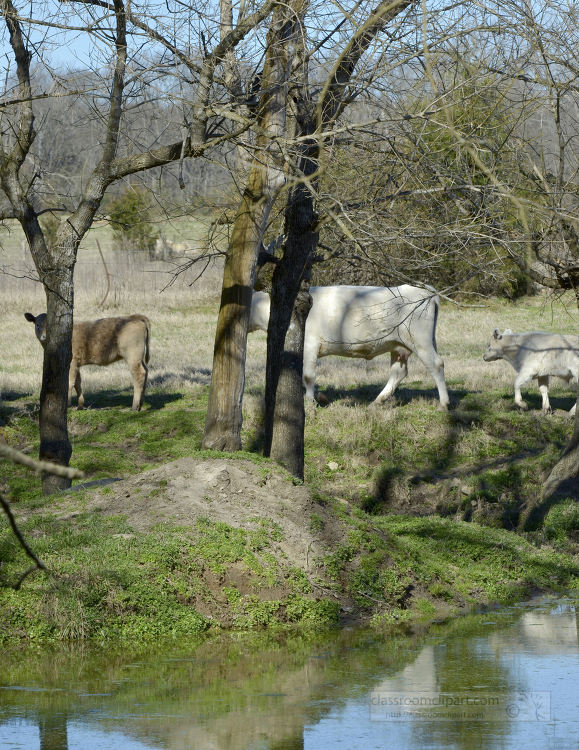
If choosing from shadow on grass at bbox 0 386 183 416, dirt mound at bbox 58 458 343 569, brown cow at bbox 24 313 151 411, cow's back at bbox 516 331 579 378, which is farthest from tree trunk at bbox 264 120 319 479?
cow's back at bbox 516 331 579 378

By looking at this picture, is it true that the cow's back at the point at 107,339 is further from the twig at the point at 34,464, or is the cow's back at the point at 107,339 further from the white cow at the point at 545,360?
the twig at the point at 34,464

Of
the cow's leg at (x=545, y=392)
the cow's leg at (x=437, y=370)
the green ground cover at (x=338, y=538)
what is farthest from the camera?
the cow's leg at (x=437, y=370)

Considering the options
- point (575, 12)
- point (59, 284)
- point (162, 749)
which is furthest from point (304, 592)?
point (575, 12)

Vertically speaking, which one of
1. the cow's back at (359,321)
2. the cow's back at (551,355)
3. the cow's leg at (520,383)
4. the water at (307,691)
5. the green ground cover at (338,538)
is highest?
the cow's back at (359,321)

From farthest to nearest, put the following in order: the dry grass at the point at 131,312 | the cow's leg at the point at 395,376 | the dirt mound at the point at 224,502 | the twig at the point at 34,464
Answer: the dry grass at the point at 131,312
the cow's leg at the point at 395,376
the dirt mound at the point at 224,502
the twig at the point at 34,464

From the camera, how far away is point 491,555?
893 centimetres

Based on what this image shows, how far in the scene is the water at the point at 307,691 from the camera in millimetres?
4707

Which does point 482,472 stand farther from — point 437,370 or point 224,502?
point 224,502

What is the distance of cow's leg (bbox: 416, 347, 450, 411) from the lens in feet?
50.1

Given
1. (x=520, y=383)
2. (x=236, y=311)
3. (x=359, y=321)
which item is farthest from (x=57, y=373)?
(x=520, y=383)

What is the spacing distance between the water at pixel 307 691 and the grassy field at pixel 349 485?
1.66ft

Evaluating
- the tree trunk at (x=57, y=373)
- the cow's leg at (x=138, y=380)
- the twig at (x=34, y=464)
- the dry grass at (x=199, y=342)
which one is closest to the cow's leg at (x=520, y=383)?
the dry grass at (x=199, y=342)

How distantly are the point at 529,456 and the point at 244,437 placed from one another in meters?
4.48

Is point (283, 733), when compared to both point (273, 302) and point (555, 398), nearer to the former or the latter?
point (273, 302)
